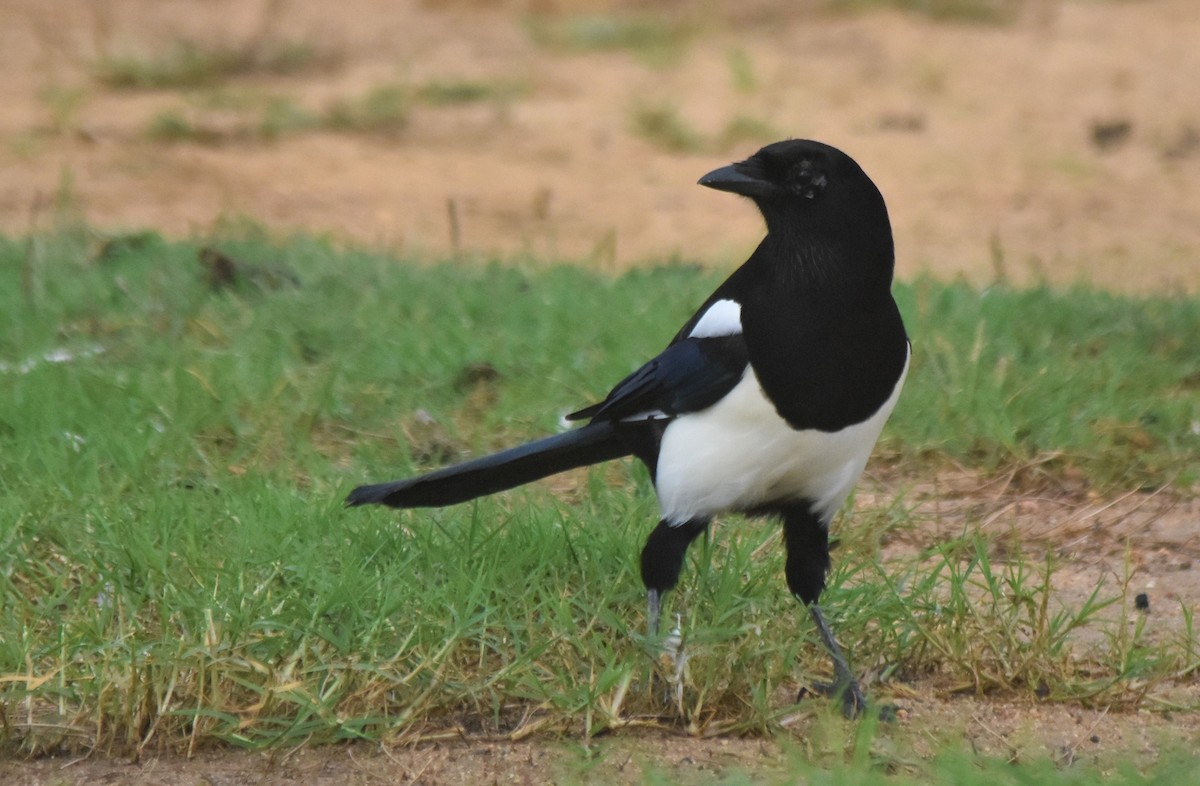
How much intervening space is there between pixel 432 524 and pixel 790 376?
0.90 meters

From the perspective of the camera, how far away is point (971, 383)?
4.21 meters

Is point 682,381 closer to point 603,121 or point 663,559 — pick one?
point 663,559

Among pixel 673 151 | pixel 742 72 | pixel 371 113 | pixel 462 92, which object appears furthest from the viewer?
pixel 742 72

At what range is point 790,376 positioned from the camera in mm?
2682

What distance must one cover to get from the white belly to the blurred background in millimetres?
2538

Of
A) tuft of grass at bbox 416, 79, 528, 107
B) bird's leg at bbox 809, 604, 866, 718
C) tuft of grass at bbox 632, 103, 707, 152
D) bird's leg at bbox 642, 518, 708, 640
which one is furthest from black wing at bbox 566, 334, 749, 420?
tuft of grass at bbox 416, 79, 528, 107

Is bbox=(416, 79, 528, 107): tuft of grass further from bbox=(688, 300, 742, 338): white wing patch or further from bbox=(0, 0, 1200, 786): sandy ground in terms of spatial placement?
bbox=(688, 300, 742, 338): white wing patch

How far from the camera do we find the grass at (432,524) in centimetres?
275

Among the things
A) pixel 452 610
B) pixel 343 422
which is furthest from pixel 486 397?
pixel 452 610

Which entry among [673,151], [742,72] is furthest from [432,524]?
[742,72]

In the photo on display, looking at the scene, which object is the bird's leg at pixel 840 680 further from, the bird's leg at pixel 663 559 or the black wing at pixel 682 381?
the black wing at pixel 682 381

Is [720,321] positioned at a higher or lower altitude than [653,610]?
higher

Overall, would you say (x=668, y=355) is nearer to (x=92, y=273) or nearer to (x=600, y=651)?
(x=600, y=651)

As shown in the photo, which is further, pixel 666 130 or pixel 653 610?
pixel 666 130
